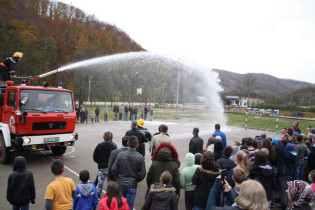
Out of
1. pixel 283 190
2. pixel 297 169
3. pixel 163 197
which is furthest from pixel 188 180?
pixel 297 169

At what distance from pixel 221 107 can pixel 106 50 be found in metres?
49.9

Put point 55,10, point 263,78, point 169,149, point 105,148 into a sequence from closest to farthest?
point 169,149
point 105,148
point 55,10
point 263,78

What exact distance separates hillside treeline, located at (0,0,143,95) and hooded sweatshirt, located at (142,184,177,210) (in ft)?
151

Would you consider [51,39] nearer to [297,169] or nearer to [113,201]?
[297,169]

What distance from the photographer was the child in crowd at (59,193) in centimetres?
356

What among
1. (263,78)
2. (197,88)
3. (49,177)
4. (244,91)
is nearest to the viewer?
(49,177)

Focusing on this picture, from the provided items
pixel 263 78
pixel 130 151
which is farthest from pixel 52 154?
pixel 263 78

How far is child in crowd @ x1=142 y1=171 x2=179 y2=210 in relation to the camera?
337 cm

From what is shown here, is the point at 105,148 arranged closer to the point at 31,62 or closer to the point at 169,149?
the point at 169,149

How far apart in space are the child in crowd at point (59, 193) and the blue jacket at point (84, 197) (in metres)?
0.08

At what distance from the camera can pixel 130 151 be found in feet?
14.3

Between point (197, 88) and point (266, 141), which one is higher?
point (197, 88)

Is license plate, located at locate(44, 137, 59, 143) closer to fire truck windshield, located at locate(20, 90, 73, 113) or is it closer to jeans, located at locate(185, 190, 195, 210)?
fire truck windshield, located at locate(20, 90, 73, 113)

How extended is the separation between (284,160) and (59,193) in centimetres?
535
